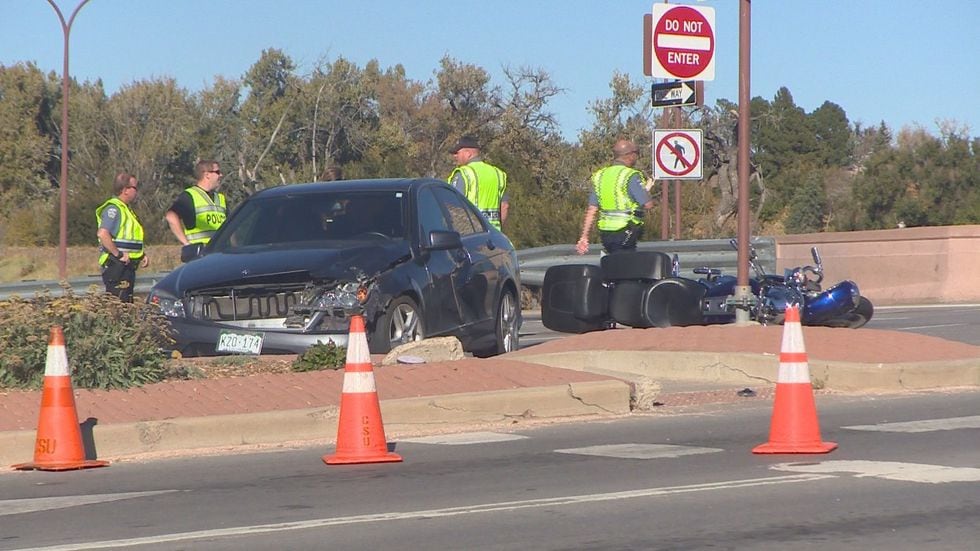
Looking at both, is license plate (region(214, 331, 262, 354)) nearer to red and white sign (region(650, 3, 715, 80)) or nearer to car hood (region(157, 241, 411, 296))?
car hood (region(157, 241, 411, 296))

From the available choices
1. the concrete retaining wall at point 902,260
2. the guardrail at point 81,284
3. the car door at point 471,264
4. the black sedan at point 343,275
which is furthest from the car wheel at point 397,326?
the concrete retaining wall at point 902,260

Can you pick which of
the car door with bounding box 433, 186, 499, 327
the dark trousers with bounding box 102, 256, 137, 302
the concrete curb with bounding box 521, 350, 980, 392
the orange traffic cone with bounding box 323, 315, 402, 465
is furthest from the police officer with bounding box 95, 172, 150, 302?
the orange traffic cone with bounding box 323, 315, 402, 465

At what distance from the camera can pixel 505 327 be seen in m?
14.6

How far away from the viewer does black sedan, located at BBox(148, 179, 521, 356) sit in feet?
39.8

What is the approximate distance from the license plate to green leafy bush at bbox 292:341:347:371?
64 centimetres

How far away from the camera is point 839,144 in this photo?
303 ft

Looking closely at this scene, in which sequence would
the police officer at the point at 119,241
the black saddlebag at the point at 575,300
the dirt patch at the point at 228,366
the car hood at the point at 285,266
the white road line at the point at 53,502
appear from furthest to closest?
the black saddlebag at the point at 575,300 → the police officer at the point at 119,241 → the car hood at the point at 285,266 → the dirt patch at the point at 228,366 → the white road line at the point at 53,502

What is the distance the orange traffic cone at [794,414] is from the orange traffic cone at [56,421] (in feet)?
12.6

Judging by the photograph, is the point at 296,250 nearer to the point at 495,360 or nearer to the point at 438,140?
the point at 495,360

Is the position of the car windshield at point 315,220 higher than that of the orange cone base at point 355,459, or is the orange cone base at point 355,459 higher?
the car windshield at point 315,220

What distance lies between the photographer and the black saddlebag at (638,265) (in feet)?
52.5

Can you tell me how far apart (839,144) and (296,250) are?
82961 millimetres

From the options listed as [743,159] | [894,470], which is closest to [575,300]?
[743,159]

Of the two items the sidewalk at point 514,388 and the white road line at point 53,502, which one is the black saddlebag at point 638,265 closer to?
→ the sidewalk at point 514,388
